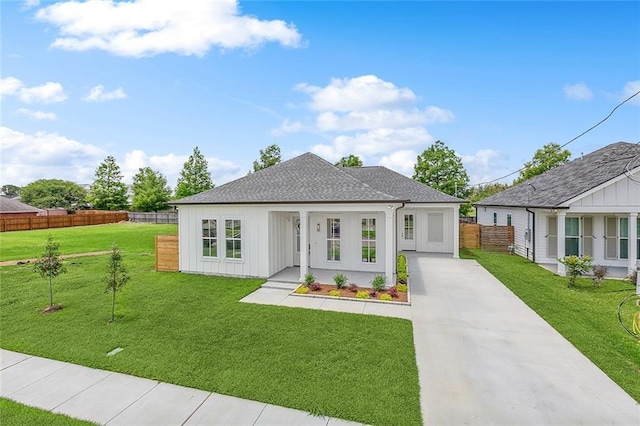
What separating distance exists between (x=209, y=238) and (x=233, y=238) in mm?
1061

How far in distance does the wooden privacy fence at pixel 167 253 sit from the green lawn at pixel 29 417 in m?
8.43

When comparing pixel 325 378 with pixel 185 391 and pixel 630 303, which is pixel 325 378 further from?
pixel 630 303

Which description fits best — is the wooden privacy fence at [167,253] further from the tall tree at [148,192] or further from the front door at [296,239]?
the tall tree at [148,192]

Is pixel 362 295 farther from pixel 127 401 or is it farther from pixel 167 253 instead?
pixel 167 253

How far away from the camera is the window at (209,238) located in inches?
458

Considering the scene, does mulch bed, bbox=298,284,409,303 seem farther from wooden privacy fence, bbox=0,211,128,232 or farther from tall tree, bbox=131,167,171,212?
tall tree, bbox=131,167,171,212

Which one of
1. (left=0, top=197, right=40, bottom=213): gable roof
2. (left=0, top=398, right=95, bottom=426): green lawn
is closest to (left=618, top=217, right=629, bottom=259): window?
(left=0, top=398, right=95, bottom=426): green lawn

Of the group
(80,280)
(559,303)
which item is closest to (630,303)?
(559,303)

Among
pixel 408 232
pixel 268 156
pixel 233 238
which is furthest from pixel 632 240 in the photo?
pixel 268 156

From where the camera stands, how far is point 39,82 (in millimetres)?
12648

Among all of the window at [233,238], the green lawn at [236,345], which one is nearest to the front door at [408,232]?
the window at [233,238]

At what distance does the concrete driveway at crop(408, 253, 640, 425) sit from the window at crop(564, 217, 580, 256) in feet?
23.9

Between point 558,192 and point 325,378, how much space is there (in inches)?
570

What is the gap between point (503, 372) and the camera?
500 centimetres
